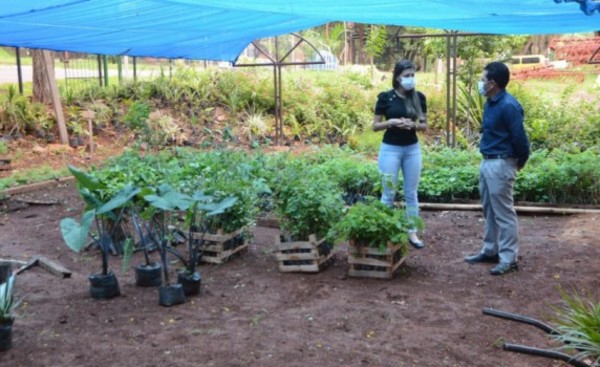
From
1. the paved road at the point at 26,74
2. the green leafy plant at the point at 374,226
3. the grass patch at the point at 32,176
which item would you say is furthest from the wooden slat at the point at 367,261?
the paved road at the point at 26,74

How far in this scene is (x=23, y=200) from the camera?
7.77 metres

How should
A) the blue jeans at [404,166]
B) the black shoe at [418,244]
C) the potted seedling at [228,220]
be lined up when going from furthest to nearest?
1. the black shoe at [418,244]
2. the blue jeans at [404,166]
3. the potted seedling at [228,220]

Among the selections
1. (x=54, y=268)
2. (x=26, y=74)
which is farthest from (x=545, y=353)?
(x=26, y=74)

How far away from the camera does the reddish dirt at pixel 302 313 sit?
3475 mm

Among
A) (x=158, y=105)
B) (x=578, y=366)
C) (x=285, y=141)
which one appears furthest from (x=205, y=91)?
(x=578, y=366)

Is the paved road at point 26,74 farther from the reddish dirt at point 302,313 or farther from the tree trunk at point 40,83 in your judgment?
the reddish dirt at point 302,313

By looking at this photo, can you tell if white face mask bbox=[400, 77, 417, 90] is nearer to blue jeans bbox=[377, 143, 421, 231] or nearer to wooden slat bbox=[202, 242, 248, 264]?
blue jeans bbox=[377, 143, 421, 231]

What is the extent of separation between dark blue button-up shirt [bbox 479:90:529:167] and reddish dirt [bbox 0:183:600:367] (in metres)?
0.98

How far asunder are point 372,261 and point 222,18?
301 centimetres

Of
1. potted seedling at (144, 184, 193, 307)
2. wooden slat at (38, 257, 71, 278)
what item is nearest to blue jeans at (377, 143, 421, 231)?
potted seedling at (144, 184, 193, 307)

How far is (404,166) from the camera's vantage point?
5.54 metres

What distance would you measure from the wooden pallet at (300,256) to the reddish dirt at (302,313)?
0.08 meters

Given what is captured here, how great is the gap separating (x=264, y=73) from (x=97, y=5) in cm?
1091

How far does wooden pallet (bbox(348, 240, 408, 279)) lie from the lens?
191 inches
